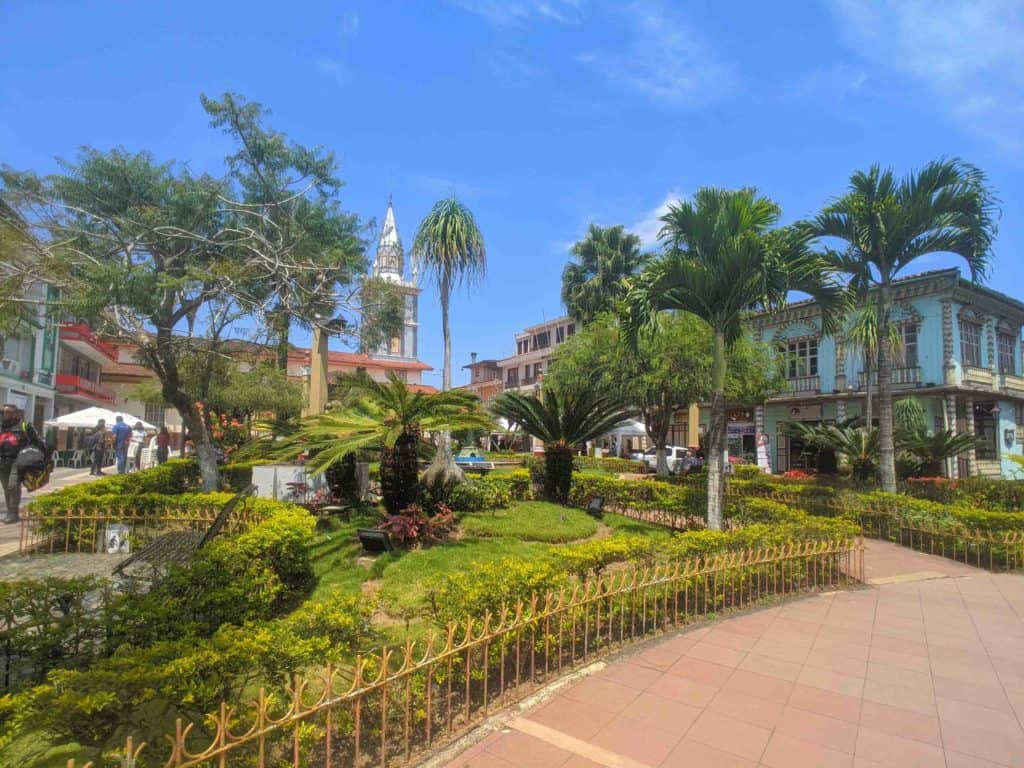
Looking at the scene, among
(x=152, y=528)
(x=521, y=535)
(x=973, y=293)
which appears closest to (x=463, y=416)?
(x=521, y=535)

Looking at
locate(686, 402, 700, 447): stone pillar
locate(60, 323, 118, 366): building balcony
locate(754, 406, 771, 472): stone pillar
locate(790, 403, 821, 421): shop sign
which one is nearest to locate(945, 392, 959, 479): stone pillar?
locate(790, 403, 821, 421): shop sign

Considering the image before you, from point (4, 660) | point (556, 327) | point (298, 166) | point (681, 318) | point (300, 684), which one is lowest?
point (4, 660)

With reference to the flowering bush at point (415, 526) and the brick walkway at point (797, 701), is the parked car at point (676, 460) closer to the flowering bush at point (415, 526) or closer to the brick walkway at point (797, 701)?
the flowering bush at point (415, 526)

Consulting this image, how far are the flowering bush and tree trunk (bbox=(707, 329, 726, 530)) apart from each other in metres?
4.16

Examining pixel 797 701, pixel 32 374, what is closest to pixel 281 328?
pixel 797 701

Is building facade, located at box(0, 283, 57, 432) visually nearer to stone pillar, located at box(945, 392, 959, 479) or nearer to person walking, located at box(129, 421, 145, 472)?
person walking, located at box(129, 421, 145, 472)

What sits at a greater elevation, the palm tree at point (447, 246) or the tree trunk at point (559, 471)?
the palm tree at point (447, 246)

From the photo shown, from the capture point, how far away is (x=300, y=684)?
8.62 ft

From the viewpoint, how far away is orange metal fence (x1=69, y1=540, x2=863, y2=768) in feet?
8.56

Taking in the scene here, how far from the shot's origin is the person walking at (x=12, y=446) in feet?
32.6

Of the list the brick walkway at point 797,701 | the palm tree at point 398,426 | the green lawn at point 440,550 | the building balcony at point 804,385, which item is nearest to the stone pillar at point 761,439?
the building balcony at point 804,385

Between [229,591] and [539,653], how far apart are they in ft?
8.14

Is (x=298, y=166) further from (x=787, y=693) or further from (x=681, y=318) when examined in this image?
(x=681, y=318)

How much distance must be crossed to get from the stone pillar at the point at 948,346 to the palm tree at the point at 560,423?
1870cm
